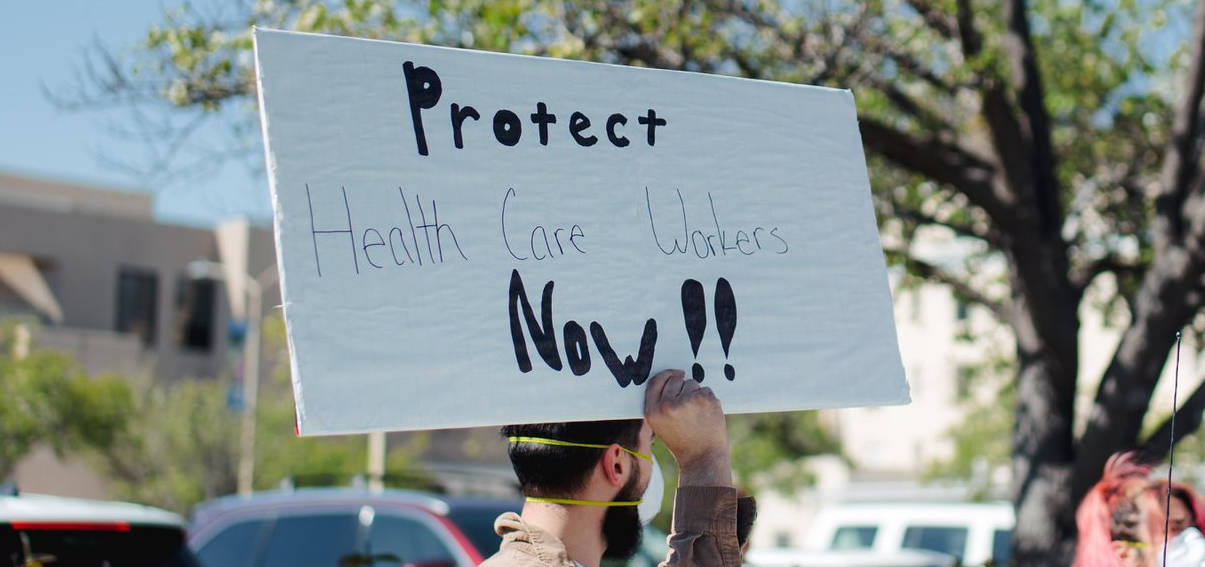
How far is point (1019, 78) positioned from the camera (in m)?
9.64

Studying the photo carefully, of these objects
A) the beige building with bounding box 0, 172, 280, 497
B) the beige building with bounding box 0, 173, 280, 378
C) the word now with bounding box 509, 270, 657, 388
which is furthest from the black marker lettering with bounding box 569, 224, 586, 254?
the beige building with bounding box 0, 173, 280, 378

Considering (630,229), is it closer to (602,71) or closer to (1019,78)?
(602,71)

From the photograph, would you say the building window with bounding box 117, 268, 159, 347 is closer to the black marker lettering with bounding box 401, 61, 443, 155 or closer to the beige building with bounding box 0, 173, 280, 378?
the beige building with bounding box 0, 173, 280, 378

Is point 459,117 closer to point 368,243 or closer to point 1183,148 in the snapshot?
point 368,243

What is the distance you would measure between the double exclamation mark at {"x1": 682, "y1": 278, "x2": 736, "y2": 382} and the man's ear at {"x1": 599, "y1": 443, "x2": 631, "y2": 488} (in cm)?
23

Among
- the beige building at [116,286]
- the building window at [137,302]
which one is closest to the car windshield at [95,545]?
the beige building at [116,286]

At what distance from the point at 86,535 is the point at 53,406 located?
2972 centimetres

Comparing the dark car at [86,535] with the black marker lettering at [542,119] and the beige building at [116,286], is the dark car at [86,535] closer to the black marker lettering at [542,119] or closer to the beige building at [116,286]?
the black marker lettering at [542,119]

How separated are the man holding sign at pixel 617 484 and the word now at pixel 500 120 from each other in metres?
0.53

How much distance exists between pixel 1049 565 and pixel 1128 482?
452 centimetres

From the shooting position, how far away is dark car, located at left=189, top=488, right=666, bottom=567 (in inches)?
297

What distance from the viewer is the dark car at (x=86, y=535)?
17.3ft

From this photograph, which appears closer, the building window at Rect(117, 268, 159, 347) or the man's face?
the man's face

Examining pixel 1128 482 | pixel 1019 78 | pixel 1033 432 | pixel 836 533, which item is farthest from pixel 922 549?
pixel 1128 482
